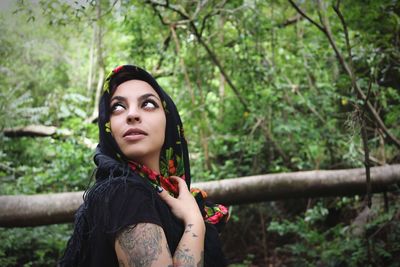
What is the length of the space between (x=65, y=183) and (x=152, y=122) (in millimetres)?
4345

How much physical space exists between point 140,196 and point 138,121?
42 centimetres

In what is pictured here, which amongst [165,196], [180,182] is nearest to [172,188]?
[180,182]

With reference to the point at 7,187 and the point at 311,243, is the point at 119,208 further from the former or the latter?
the point at 7,187

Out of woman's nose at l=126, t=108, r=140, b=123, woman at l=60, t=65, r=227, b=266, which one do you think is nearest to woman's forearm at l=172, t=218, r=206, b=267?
woman at l=60, t=65, r=227, b=266

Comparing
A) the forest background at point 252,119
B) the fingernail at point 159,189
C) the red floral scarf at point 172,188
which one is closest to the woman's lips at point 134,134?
the red floral scarf at point 172,188

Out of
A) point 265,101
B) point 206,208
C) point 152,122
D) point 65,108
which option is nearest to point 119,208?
point 152,122

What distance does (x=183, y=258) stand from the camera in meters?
1.54

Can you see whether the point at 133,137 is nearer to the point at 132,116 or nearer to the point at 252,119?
the point at 132,116

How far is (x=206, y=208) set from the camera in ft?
7.04

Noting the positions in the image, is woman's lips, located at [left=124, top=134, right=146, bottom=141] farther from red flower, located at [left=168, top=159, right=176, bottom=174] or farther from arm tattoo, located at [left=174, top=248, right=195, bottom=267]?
arm tattoo, located at [left=174, top=248, right=195, bottom=267]

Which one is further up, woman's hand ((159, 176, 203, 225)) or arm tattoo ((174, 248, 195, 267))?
woman's hand ((159, 176, 203, 225))

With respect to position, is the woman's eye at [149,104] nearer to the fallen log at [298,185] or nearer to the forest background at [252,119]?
the fallen log at [298,185]

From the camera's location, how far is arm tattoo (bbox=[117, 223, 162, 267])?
1440 millimetres

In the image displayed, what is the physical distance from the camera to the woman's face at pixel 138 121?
70.9 inches
